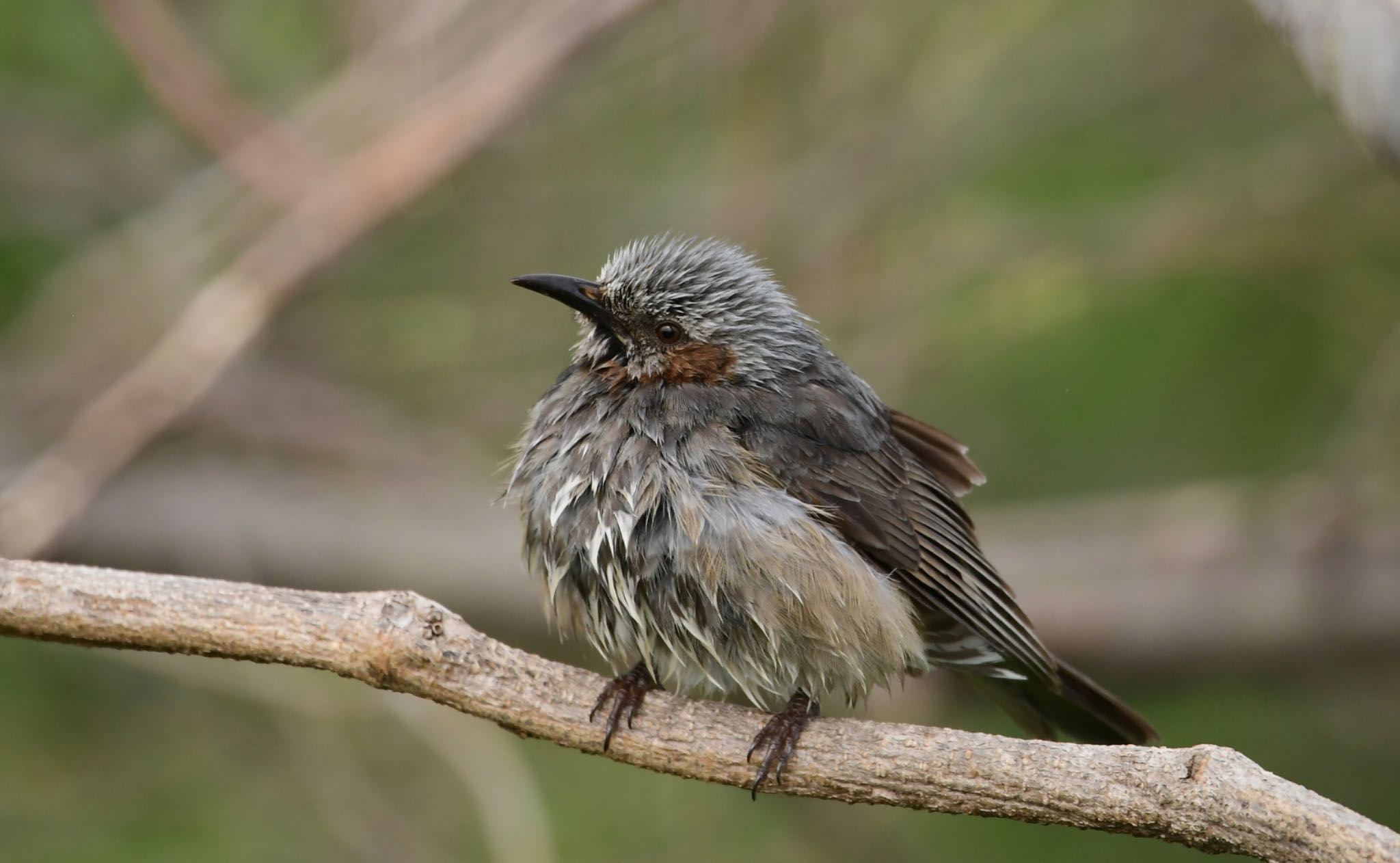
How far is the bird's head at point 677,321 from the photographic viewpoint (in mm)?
4184

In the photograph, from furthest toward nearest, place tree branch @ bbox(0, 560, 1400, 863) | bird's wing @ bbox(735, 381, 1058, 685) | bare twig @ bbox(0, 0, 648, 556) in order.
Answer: bare twig @ bbox(0, 0, 648, 556) < bird's wing @ bbox(735, 381, 1058, 685) < tree branch @ bbox(0, 560, 1400, 863)

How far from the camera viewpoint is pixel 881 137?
22.6 feet

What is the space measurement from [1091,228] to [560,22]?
253 centimetres

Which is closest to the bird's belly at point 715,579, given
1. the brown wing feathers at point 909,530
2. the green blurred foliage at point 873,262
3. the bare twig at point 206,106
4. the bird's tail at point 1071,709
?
the brown wing feathers at point 909,530

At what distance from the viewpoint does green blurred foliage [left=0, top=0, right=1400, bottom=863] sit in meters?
6.43

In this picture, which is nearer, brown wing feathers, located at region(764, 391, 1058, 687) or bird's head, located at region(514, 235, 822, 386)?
brown wing feathers, located at region(764, 391, 1058, 687)

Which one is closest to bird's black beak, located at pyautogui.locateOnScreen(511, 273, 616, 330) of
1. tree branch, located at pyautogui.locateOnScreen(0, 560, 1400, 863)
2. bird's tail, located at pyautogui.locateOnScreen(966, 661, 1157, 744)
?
tree branch, located at pyautogui.locateOnScreen(0, 560, 1400, 863)

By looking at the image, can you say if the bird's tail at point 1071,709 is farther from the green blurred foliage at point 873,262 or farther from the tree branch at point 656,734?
the green blurred foliage at point 873,262

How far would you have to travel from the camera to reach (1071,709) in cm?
432

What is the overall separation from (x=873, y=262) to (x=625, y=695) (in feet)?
12.5

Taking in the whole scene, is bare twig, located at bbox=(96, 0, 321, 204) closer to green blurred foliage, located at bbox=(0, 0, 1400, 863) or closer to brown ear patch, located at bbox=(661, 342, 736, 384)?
green blurred foliage, located at bbox=(0, 0, 1400, 863)

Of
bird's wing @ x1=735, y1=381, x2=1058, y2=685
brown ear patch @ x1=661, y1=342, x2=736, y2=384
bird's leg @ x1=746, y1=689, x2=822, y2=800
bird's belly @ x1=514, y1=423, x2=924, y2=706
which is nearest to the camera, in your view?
bird's leg @ x1=746, y1=689, x2=822, y2=800

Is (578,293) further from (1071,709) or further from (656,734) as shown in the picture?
(1071,709)

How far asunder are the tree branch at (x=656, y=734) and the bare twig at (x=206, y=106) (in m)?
2.91
